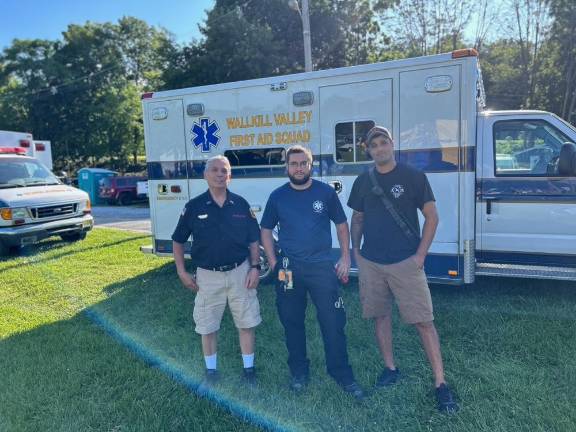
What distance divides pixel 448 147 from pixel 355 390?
2685 millimetres

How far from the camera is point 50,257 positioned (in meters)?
8.57

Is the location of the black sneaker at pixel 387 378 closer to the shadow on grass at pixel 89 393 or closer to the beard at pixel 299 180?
the shadow on grass at pixel 89 393

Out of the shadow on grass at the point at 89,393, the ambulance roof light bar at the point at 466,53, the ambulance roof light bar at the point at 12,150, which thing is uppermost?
the ambulance roof light bar at the point at 466,53

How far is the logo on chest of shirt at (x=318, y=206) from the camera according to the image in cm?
319

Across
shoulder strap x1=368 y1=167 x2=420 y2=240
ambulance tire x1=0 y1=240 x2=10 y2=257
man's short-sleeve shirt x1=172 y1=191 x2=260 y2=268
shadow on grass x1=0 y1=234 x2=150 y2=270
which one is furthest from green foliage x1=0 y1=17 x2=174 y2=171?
shoulder strap x1=368 y1=167 x2=420 y2=240

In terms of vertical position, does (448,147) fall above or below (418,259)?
above

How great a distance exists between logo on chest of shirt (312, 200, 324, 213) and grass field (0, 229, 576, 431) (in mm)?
1327

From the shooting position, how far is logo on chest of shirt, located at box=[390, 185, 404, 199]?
3.05m

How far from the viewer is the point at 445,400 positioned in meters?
3.04

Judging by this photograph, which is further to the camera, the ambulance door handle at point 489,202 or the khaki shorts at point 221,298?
the ambulance door handle at point 489,202

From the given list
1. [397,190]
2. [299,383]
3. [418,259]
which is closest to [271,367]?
[299,383]

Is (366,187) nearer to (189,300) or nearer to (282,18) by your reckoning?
(189,300)

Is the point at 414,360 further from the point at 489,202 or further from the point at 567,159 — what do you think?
the point at 567,159

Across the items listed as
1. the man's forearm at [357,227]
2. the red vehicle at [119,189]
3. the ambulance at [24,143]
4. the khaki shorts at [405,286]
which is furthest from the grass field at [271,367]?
the red vehicle at [119,189]
